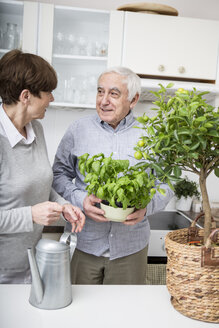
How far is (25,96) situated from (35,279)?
2.39 feet

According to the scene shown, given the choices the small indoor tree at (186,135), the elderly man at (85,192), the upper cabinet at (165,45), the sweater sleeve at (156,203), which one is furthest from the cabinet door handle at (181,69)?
the small indoor tree at (186,135)

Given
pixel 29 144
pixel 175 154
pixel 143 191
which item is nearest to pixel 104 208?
pixel 143 191

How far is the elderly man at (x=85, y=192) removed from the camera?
160cm

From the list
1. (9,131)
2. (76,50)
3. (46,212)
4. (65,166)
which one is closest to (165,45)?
(76,50)

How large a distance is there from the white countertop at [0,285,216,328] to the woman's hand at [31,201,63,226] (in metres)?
0.22

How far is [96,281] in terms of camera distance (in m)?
1.63

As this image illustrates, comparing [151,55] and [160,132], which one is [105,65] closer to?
[151,55]

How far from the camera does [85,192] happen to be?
5.22 feet

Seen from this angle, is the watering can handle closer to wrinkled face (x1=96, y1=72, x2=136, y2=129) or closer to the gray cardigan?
the gray cardigan

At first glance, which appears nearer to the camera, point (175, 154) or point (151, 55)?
point (175, 154)

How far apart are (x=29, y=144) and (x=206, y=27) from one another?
1.74 meters

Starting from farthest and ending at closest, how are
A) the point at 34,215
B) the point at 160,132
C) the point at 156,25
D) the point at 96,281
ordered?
the point at 156,25 → the point at 96,281 → the point at 34,215 → the point at 160,132

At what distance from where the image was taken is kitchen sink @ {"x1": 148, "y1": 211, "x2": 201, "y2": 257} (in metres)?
2.47

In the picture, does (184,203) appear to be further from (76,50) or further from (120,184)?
(120,184)
